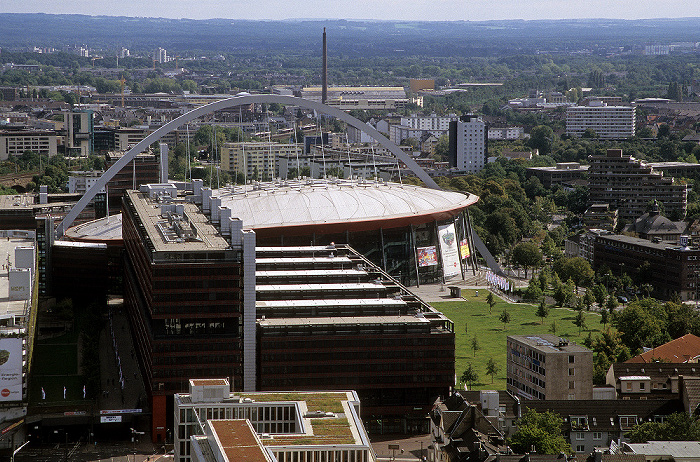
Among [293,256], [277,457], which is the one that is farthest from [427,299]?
[277,457]

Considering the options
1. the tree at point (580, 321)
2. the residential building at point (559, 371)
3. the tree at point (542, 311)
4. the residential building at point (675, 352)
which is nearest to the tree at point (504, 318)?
the tree at point (542, 311)

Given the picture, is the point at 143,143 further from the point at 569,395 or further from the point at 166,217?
the point at 569,395

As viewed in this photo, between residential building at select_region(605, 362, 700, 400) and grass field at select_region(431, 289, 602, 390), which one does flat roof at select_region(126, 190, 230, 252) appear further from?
residential building at select_region(605, 362, 700, 400)

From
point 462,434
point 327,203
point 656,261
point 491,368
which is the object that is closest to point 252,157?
point 327,203

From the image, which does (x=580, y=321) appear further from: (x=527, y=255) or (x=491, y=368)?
(x=527, y=255)

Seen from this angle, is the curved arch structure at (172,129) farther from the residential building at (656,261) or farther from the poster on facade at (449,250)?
the residential building at (656,261)

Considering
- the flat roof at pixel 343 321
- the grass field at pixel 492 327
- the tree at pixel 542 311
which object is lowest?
the grass field at pixel 492 327
